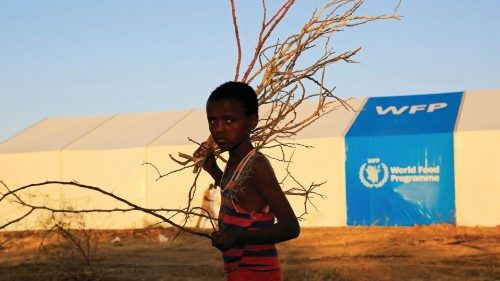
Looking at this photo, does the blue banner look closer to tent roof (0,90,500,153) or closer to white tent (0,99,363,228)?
white tent (0,99,363,228)

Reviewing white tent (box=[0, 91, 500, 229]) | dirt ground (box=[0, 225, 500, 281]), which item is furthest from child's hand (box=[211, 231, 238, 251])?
white tent (box=[0, 91, 500, 229])

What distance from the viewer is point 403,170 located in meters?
13.4

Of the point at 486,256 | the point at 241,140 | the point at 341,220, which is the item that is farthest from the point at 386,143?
the point at 241,140

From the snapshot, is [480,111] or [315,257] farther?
[480,111]

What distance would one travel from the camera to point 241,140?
8.71ft

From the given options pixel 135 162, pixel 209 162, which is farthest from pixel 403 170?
pixel 209 162

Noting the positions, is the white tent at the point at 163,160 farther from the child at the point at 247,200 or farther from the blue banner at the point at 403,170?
the child at the point at 247,200

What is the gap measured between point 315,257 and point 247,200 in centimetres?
747

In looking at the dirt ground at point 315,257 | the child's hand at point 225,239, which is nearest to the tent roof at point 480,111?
the dirt ground at point 315,257

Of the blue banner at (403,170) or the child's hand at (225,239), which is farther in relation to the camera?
the blue banner at (403,170)

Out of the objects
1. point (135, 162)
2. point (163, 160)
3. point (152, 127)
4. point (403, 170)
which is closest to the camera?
point (403, 170)

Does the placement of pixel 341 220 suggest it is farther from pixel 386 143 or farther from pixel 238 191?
pixel 238 191

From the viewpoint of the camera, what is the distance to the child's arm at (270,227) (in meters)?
2.49

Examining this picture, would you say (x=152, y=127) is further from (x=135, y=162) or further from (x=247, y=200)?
(x=247, y=200)
